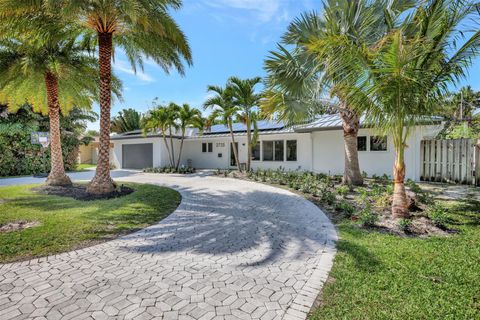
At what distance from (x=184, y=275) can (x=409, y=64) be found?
621 cm

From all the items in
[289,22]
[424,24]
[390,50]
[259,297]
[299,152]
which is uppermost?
[289,22]

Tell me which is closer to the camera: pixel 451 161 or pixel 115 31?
pixel 115 31

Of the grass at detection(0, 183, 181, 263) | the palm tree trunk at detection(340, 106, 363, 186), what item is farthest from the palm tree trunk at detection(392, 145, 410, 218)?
the grass at detection(0, 183, 181, 263)

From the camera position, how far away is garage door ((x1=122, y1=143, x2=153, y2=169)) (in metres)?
24.2

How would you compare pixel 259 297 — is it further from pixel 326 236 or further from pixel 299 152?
pixel 299 152

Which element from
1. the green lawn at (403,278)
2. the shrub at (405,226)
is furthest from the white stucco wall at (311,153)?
the green lawn at (403,278)

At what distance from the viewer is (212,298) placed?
3.41 meters

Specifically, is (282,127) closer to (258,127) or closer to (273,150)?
(273,150)

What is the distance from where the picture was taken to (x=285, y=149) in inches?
762

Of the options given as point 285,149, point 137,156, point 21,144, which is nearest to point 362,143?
point 285,149

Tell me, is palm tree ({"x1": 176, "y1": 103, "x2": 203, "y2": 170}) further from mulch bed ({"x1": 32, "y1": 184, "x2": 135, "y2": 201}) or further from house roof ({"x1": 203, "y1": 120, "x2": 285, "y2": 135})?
mulch bed ({"x1": 32, "y1": 184, "x2": 135, "y2": 201})

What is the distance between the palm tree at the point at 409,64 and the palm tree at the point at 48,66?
32.5 ft

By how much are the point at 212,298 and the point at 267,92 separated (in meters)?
7.39

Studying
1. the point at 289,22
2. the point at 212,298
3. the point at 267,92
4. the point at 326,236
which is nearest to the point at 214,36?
the point at 289,22
